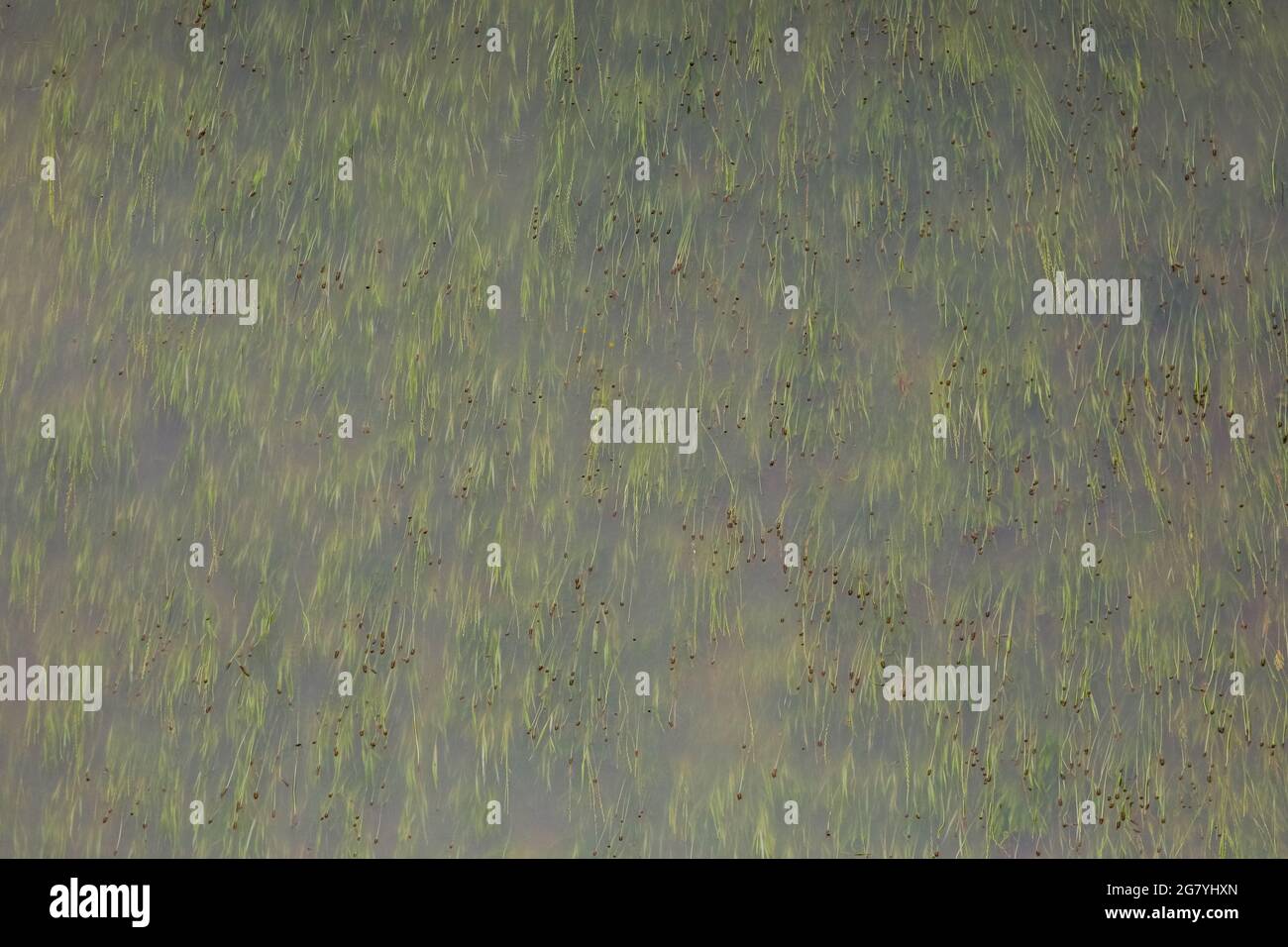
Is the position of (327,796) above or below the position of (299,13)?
below

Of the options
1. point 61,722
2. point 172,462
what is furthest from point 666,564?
→ point 61,722

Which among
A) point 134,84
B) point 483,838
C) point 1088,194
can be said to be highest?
point 134,84

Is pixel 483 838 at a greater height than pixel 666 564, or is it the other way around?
pixel 666 564

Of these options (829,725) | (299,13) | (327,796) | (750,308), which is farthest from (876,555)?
(299,13)

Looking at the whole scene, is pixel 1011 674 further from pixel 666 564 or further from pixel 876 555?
pixel 666 564

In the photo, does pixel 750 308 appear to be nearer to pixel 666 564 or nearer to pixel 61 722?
pixel 666 564
